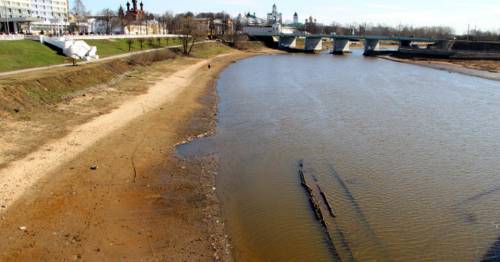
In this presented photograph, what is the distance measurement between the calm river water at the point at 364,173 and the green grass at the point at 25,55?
1830cm

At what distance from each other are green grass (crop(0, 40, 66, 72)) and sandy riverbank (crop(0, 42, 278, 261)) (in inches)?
709

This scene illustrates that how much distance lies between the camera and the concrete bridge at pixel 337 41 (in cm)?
11961

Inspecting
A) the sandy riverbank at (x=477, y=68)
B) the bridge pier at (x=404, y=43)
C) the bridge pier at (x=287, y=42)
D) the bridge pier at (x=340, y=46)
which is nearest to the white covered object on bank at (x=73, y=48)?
the sandy riverbank at (x=477, y=68)

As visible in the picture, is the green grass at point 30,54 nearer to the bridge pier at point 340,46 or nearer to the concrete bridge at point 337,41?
the concrete bridge at point 337,41

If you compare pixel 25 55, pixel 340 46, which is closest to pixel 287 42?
pixel 340 46

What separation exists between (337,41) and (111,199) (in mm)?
122574

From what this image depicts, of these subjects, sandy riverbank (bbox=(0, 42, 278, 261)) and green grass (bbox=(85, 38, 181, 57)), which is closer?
sandy riverbank (bbox=(0, 42, 278, 261))

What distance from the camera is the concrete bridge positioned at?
11961 centimetres

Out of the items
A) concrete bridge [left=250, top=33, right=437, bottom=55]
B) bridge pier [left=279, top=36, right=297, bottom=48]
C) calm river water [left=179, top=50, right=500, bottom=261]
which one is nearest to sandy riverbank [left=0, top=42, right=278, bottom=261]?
calm river water [left=179, top=50, right=500, bottom=261]

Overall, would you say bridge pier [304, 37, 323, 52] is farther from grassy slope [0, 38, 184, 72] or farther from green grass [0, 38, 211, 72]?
grassy slope [0, 38, 184, 72]

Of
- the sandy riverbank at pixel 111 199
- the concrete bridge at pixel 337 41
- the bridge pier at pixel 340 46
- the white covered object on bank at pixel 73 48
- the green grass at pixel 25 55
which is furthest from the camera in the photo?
the bridge pier at pixel 340 46

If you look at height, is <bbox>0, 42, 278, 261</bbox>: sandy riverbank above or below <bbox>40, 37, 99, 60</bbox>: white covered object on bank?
below

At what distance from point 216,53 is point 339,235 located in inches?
3415

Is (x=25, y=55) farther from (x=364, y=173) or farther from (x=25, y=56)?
(x=364, y=173)
